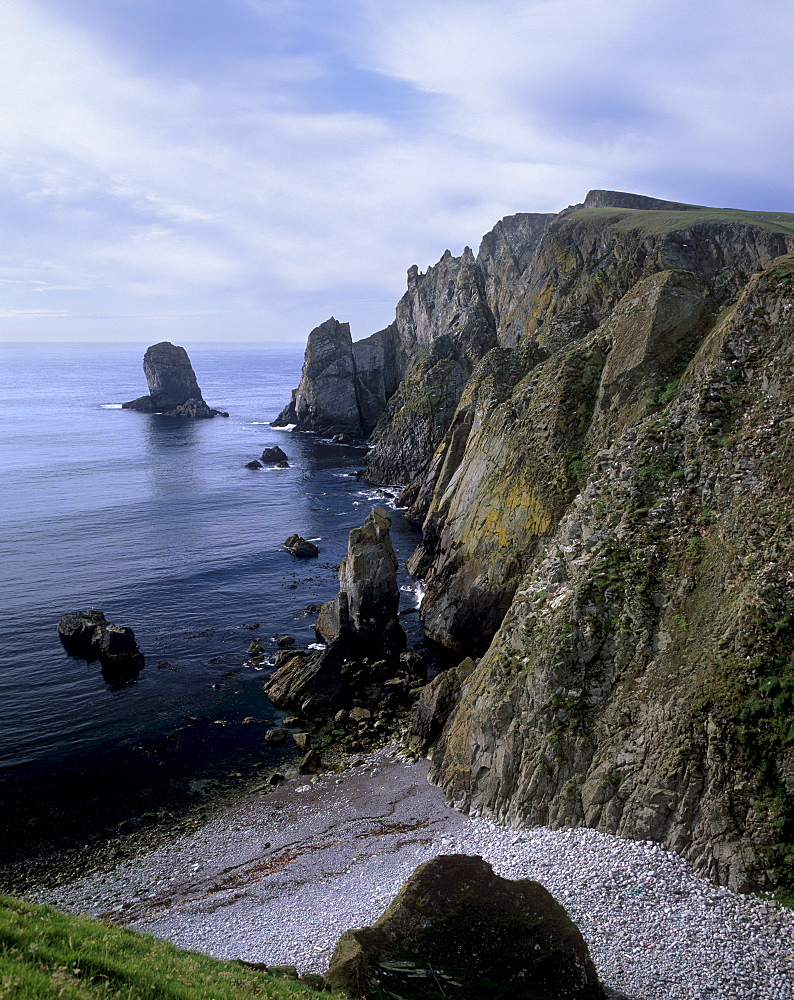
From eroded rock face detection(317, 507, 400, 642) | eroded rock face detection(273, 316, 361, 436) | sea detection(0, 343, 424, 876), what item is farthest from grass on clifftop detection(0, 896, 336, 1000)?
eroded rock face detection(273, 316, 361, 436)

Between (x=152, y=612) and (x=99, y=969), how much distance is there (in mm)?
46378

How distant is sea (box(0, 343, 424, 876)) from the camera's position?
3350 cm

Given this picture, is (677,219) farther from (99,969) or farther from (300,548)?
(99,969)

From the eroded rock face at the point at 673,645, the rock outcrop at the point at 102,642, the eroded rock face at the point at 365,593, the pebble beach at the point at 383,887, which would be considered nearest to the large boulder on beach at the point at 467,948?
the pebble beach at the point at 383,887

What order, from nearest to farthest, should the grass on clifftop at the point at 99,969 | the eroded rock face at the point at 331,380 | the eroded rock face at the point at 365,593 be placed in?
1. the grass on clifftop at the point at 99,969
2. the eroded rock face at the point at 365,593
3. the eroded rock face at the point at 331,380

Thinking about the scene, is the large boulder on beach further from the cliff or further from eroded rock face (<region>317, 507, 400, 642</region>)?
eroded rock face (<region>317, 507, 400, 642</region>)

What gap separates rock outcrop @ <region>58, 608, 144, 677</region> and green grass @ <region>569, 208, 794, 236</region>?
81250 mm

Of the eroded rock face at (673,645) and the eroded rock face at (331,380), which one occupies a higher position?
the eroded rock face at (331,380)

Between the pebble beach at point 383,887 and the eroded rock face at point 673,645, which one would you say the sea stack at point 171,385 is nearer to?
A: the pebble beach at point 383,887

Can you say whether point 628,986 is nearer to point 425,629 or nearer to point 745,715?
point 745,715

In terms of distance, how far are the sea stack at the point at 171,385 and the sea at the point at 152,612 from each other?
57730 mm

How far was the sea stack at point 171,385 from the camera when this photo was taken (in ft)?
575

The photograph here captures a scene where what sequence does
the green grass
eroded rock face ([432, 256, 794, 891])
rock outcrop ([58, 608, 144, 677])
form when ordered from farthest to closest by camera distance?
the green grass, rock outcrop ([58, 608, 144, 677]), eroded rock face ([432, 256, 794, 891])

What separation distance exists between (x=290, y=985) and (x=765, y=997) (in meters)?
12.1
